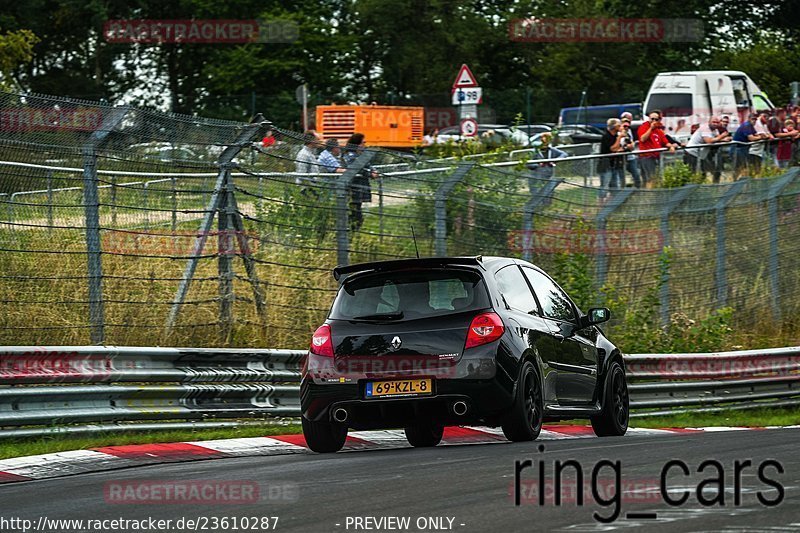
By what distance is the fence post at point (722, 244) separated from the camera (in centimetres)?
2261

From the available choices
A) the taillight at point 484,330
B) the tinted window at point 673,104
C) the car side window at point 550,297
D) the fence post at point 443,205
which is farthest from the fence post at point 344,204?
the tinted window at point 673,104

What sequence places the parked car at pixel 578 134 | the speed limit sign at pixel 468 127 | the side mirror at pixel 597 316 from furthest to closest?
1. the parked car at pixel 578 134
2. the speed limit sign at pixel 468 127
3. the side mirror at pixel 597 316

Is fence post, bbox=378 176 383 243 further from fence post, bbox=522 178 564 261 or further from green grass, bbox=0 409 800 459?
green grass, bbox=0 409 800 459

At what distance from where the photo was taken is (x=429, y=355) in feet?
37.0

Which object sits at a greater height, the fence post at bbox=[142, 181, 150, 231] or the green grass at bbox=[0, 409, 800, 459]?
the fence post at bbox=[142, 181, 150, 231]

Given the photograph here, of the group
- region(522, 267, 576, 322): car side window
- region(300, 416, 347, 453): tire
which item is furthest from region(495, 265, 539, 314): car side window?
region(300, 416, 347, 453): tire

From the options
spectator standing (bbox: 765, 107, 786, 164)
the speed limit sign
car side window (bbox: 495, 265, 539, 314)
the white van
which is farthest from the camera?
the white van

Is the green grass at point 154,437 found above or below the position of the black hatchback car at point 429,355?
below

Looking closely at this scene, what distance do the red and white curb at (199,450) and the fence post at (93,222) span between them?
188cm

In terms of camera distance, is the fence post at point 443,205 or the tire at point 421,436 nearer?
the tire at point 421,436

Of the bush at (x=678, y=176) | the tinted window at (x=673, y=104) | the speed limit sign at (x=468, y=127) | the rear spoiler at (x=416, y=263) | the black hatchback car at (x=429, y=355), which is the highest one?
the tinted window at (x=673, y=104)

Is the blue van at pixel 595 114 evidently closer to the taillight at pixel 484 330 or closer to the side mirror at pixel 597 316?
the side mirror at pixel 597 316

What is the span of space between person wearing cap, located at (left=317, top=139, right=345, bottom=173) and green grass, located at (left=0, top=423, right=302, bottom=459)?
3.31 m

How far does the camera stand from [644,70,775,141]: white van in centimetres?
3991
